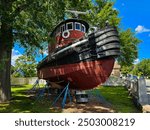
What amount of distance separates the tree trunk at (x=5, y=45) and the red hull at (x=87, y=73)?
419 cm

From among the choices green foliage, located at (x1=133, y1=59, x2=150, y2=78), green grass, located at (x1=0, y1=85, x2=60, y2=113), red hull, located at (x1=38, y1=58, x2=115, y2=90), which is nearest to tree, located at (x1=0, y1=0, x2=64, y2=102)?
green grass, located at (x1=0, y1=85, x2=60, y2=113)

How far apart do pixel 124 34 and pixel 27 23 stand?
103 ft

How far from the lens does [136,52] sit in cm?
5006

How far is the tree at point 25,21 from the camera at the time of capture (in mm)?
16920

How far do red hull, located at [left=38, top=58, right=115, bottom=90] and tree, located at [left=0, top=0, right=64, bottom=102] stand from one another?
2.66m

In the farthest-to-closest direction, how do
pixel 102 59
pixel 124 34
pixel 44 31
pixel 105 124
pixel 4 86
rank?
pixel 124 34 < pixel 4 86 < pixel 44 31 < pixel 102 59 < pixel 105 124

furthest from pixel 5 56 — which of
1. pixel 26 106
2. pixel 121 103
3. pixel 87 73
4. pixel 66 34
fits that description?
pixel 121 103

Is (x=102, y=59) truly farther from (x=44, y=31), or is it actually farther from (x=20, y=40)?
(x=20, y=40)

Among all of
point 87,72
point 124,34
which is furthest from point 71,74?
point 124,34

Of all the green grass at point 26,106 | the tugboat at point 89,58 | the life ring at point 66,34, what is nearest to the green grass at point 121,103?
the tugboat at point 89,58

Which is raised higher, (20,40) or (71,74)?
(20,40)

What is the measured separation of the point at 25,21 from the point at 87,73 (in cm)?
522

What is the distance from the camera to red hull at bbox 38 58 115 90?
1795cm

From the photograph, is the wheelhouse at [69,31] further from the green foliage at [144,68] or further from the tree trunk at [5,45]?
the green foliage at [144,68]
